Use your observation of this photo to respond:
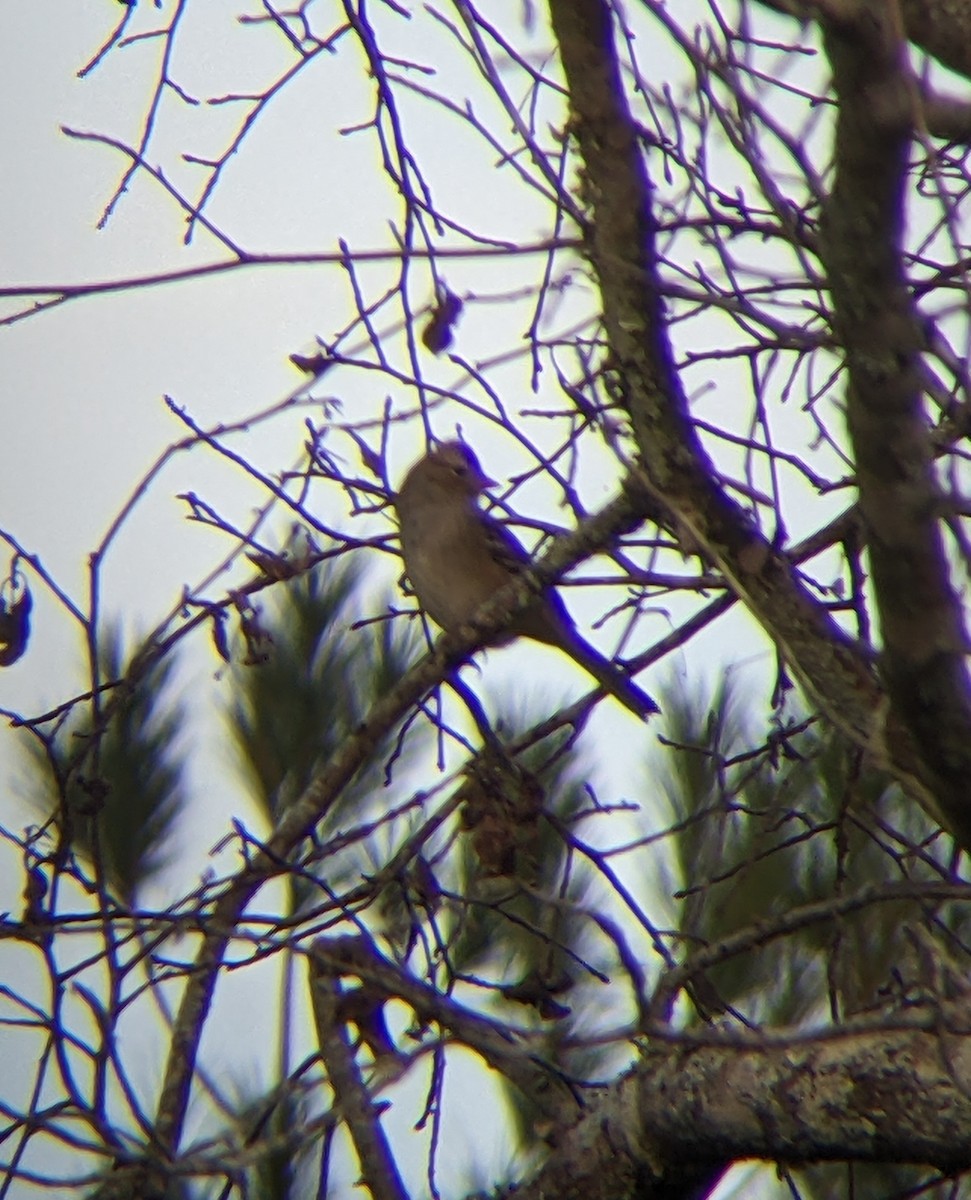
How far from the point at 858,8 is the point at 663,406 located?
0.92 m

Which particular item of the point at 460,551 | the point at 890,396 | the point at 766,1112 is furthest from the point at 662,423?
the point at 460,551

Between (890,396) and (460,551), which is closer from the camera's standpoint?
(890,396)

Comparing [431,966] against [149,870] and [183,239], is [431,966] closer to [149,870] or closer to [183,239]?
[183,239]

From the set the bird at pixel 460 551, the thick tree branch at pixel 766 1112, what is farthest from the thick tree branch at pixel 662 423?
the bird at pixel 460 551

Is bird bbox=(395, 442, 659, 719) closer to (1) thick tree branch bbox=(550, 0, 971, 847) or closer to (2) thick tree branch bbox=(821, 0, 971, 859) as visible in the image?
(1) thick tree branch bbox=(550, 0, 971, 847)

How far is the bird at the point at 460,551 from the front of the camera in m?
4.20

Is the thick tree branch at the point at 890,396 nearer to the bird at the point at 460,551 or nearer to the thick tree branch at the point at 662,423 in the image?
the thick tree branch at the point at 662,423

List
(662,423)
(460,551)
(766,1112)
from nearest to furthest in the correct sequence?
(766,1112), (662,423), (460,551)

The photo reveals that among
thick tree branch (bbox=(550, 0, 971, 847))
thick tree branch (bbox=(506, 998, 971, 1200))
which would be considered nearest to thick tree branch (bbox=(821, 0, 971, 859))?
thick tree branch (bbox=(550, 0, 971, 847))

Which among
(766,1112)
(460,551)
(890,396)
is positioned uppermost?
(460,551)

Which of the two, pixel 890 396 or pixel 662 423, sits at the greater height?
pixel 662 423

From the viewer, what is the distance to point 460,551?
4.55m

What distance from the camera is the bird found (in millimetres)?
4203

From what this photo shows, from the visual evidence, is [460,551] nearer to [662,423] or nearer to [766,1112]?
[662,423]
